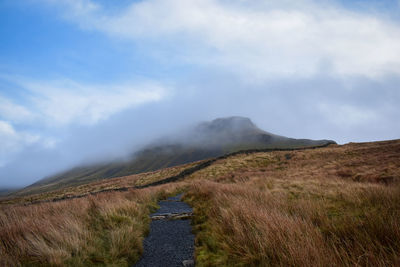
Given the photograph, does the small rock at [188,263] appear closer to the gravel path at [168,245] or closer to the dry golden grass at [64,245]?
the gravel path at [168,245]

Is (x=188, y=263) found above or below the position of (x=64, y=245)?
below

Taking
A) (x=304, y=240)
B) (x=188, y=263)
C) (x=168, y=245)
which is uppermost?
(x=304, y=240)

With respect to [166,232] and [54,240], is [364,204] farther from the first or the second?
[54,240]

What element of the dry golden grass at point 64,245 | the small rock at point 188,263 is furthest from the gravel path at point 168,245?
the dry golden grass at point 64,245

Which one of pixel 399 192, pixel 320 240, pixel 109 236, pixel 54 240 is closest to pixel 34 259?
pixel 54 240

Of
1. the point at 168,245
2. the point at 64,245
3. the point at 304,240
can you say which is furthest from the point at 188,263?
the point at 64,245

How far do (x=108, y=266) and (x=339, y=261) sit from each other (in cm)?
367

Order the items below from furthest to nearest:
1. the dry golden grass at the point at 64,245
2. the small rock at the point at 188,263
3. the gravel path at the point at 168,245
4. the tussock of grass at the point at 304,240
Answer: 1. the gravel path at the point at 168,245
2. the small rock at the point at 188,263
3. the dry golden grass at the point at 64,245
4. the tussock of grass at the point at 304,240

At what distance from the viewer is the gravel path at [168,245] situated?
4.34 metres

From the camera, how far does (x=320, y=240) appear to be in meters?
3.01

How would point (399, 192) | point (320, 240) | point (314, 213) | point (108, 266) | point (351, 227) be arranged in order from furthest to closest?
point (399, 192) < point (314, 213) < point (108, 266) < point (351, 227) < point (320, 240)

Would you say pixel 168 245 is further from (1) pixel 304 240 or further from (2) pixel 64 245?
(1) pixel 304 240

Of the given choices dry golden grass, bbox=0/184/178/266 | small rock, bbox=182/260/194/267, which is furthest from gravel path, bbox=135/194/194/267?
dry golden grass, bbox=0/184/178/266

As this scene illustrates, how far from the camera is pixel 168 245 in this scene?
17.2 ft
